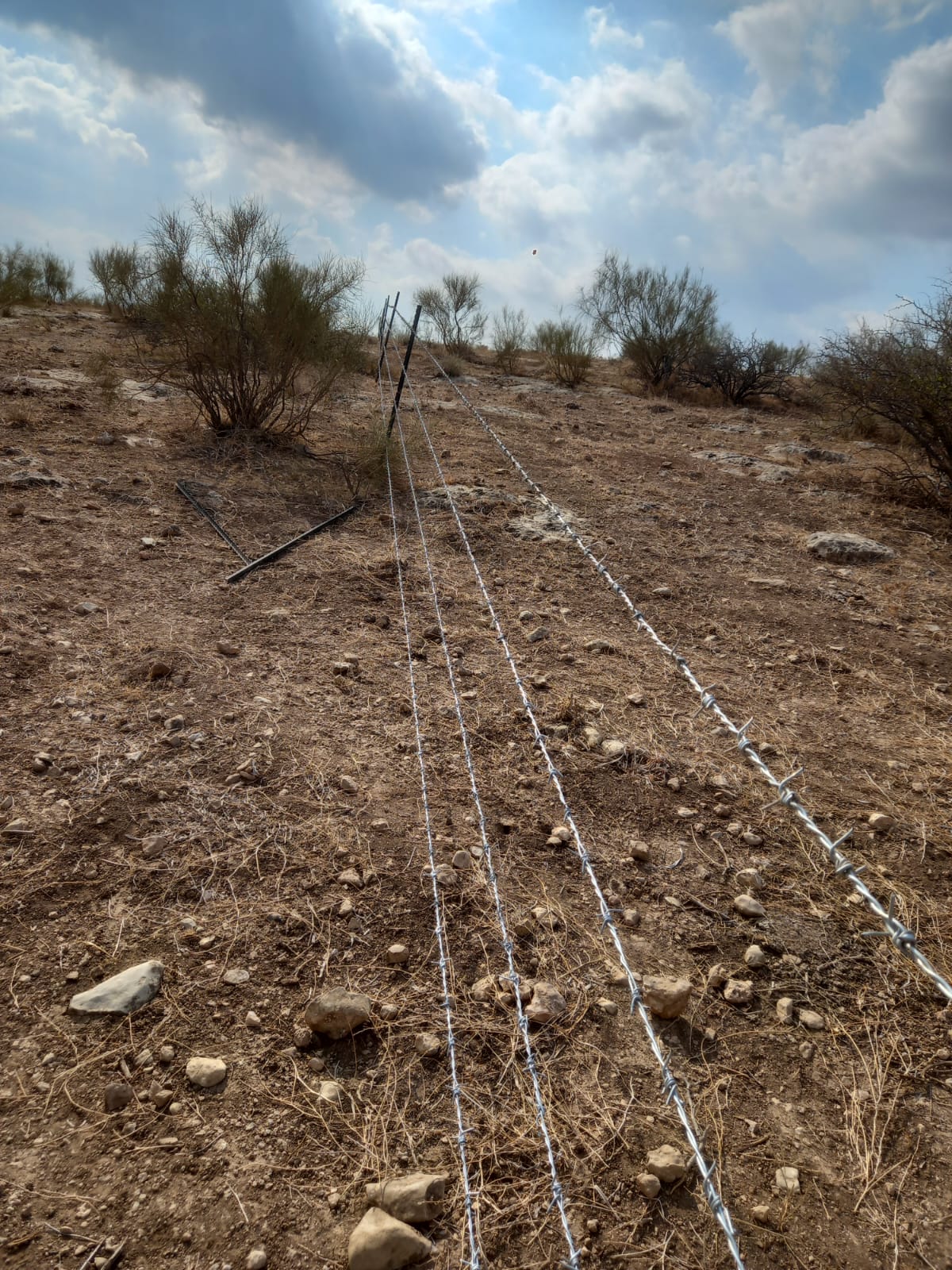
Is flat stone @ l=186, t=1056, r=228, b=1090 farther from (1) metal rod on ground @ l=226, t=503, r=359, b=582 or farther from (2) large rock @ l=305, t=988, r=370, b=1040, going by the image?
(1) metal rod on ground @ l=226, t=503, r=359, b=582

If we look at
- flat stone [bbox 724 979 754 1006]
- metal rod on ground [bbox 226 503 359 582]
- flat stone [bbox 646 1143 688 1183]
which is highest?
metal rod on ground [bbox 226 503 359 582]

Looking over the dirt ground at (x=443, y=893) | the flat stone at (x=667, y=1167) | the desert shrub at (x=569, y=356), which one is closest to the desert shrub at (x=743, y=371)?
the desert shrub at (x=569, y=356)

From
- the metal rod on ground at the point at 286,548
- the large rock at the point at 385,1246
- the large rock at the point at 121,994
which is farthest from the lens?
the metal rod on ground at the point at 286,548

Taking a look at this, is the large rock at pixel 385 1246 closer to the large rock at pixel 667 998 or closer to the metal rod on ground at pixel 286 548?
the large rock at pixel 667 998

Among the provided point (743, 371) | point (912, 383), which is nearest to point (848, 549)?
point (912, 383)

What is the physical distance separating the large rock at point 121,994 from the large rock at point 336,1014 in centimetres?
44

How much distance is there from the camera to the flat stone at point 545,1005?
79.7 inches

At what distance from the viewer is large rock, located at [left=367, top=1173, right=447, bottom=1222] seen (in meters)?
1.55

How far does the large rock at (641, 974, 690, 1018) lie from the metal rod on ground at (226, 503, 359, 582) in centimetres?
355

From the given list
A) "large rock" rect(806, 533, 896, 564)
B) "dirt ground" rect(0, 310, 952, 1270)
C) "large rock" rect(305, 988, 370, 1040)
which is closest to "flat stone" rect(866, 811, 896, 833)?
"dirt ground" rect(0, 310, 952, 1270)

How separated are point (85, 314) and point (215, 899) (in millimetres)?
17193

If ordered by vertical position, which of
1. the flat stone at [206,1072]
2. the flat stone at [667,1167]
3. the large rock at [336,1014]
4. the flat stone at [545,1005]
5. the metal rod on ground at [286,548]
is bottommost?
the flat stone at [206,1072]

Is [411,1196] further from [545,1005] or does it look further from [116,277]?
[116,277]

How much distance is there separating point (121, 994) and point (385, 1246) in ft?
3.17
